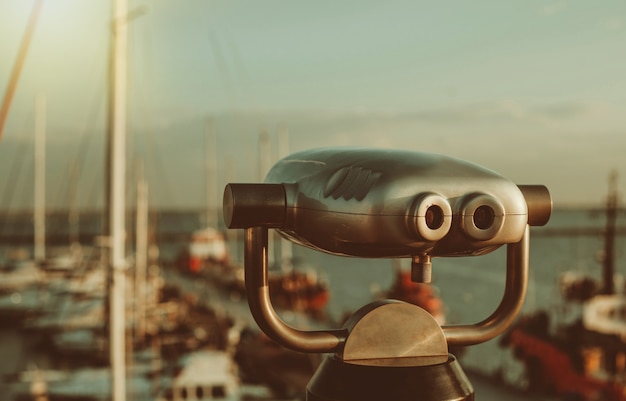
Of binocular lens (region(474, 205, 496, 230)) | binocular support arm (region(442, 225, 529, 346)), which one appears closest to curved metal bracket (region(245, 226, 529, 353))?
binocular support arm (region(442, 225, 529, 346))

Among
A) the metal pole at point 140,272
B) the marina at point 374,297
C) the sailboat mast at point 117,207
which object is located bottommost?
the marina at point 374,297

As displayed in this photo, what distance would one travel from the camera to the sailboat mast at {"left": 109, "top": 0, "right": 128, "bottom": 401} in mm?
5059

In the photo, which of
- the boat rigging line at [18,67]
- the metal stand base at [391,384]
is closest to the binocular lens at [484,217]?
the metal stand base at [391,384]

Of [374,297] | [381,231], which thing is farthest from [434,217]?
[374,297]

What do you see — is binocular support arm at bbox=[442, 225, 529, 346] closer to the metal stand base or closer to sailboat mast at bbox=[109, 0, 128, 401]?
the metal stand base

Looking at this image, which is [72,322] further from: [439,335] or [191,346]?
[439,335]

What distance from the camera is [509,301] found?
2.97 feet

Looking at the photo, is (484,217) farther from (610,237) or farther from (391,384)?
(610,237)

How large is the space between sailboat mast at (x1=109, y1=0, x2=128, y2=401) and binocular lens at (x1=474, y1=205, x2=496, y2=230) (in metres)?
4.52

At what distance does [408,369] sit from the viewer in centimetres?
78

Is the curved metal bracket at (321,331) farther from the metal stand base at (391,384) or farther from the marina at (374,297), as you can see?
the marina at (374,297)

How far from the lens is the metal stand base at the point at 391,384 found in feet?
2.49

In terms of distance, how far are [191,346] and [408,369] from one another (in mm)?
13983

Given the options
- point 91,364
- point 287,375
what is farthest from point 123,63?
point 91,364
